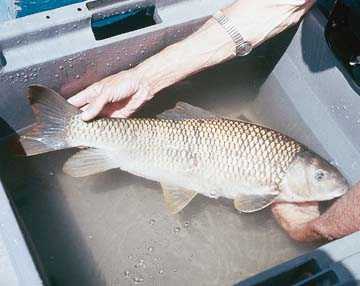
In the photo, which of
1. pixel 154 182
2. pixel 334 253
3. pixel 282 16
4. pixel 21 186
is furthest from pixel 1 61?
pixel 334 253

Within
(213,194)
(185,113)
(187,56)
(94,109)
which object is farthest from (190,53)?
(213,194)

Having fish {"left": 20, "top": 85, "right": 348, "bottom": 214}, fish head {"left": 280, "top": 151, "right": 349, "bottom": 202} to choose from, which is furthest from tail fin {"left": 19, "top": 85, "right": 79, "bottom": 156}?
fish head {"left": 280, "top": 151, "right": 349, "bottom": 202}

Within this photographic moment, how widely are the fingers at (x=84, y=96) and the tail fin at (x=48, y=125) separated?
9 cm

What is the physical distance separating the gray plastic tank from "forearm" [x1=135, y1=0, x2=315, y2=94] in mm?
50

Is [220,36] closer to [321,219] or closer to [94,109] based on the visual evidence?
[94,109]

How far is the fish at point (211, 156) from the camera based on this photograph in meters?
1.96

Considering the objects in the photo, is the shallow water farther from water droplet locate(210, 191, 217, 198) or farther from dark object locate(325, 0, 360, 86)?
dark object locate(325, 0, 360, 86)

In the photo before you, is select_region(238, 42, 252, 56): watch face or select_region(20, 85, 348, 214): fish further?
select_region(238, 42, 252, 56): watch face

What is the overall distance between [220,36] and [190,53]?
0.46 ft

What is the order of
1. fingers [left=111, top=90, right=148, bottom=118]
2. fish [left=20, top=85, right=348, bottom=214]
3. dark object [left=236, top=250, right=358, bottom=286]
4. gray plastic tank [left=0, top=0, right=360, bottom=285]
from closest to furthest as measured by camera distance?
dark object [left=236, top=250, right=358, bottom=286], gray plastic tank [left=0, top=0, right=360, bottom=285], fish [left=20, top=85, right=348, bottom=214], fingers [left=111, top=90, right=148, bottom=118]

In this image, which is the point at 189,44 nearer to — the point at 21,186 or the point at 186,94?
the point at 186,94

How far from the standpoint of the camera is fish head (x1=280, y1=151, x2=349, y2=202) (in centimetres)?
198

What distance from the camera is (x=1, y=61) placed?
1.75m

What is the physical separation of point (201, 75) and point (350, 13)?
76 cm
